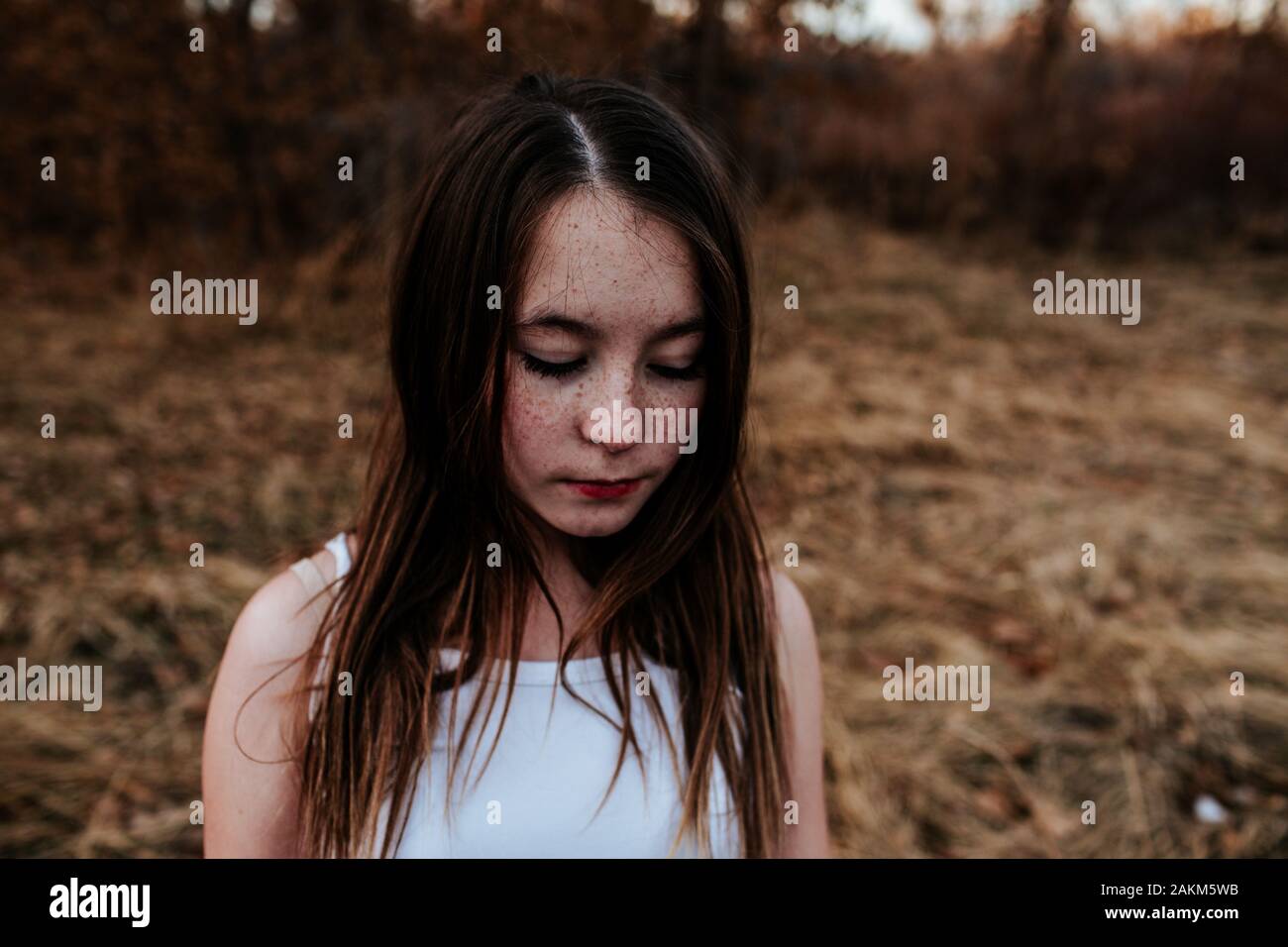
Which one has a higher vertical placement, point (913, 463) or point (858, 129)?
point (858, 129)

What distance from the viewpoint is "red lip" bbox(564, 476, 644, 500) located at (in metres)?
1.29

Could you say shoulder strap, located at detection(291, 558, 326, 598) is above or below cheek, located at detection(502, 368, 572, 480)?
below

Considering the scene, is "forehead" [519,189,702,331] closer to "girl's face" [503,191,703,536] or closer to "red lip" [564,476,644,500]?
"girl's face" [503,191,703,536]

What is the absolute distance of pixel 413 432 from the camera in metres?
1.39

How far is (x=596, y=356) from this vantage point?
1.24 m

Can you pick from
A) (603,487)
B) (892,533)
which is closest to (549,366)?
(603,487)

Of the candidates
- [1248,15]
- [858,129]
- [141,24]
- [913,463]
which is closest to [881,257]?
[858,129]

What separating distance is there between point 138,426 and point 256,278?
2756 millimetres

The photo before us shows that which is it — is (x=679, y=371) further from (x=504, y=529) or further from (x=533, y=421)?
(x=504, y=529)

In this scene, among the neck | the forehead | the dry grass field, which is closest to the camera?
the forehead

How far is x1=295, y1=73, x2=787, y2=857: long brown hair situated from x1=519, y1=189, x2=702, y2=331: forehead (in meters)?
0.02

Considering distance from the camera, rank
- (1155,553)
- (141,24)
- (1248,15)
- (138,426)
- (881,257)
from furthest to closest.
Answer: (1248,15), (881,257), (141,24), (138,426), (1155,553)

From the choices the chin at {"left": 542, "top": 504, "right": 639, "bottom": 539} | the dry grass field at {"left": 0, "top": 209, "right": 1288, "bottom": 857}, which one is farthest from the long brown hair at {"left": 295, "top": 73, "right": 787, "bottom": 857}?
the dry grass field at {"left": 0, "top": 209, "right": 1288, "bottom": 857}
